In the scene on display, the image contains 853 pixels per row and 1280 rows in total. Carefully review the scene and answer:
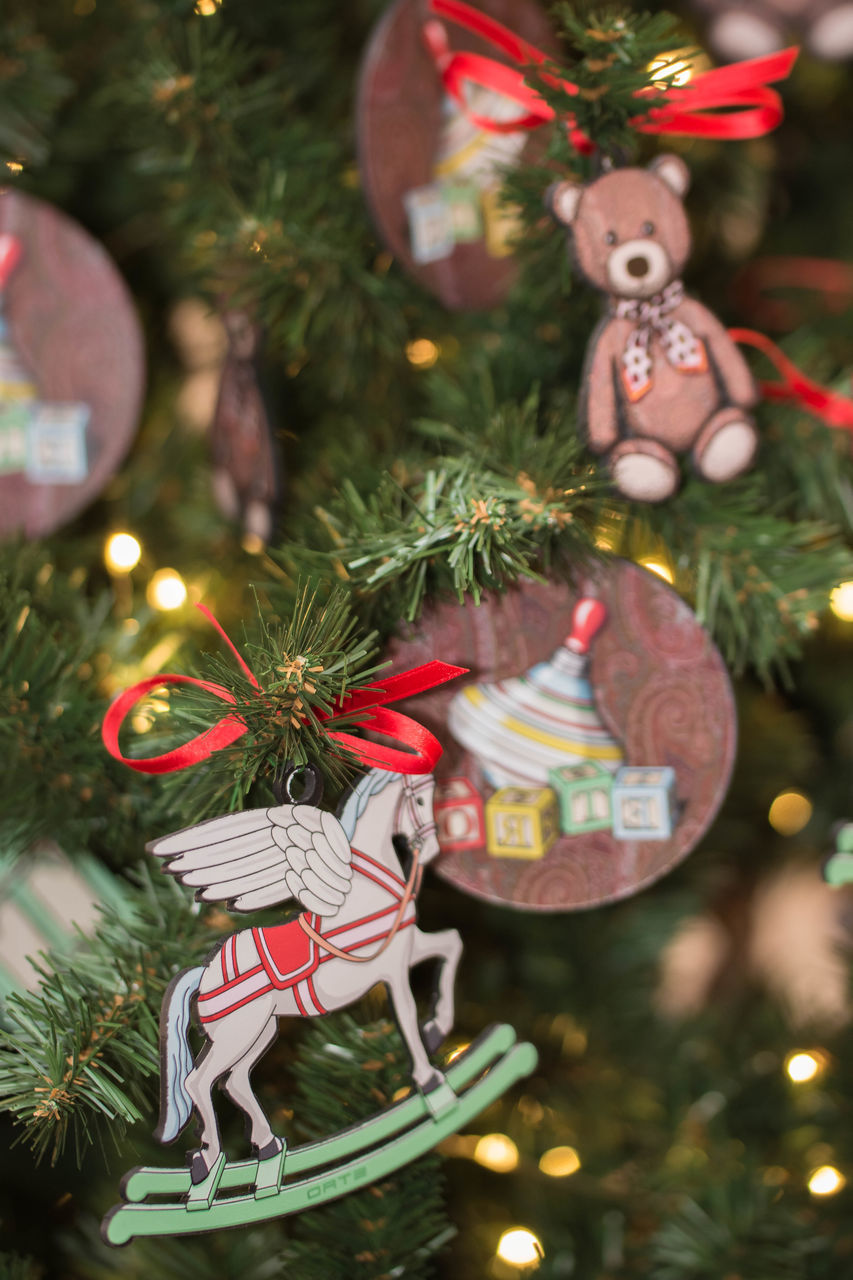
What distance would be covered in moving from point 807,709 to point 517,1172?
55 centimetres

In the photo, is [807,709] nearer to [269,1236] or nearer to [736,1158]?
[736,1158]

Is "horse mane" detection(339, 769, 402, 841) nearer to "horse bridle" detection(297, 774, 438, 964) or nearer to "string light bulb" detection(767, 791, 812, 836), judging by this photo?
"horse bridle" detection(297, 774, 438, 964)

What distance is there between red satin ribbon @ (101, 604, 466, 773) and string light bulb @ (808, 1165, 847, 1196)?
47 cm

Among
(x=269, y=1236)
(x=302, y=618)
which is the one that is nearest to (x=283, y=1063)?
(x=269, y=1236)

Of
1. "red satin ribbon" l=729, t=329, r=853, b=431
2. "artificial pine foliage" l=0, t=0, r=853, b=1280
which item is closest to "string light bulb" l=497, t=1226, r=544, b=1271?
"artificial pine foliage" l=0, t=0, r=853, b=1280

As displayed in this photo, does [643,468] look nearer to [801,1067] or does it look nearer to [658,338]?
[658,338]

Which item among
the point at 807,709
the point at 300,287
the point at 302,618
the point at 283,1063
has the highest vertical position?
the point at 300,287

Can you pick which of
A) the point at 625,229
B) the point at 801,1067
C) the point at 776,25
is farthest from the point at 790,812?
the point at 776,25

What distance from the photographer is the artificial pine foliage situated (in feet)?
1.73

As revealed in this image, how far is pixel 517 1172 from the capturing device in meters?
0.75

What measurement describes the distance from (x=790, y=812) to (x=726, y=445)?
1.55 ft

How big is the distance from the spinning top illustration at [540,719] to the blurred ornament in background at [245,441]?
0.27 metres

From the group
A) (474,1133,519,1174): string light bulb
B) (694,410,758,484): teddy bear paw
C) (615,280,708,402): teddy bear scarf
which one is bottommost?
(474,1133,519,1174): string light bulb

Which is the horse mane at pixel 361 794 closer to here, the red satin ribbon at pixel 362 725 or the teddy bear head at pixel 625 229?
the red satin ribbon at pixel 362 725
